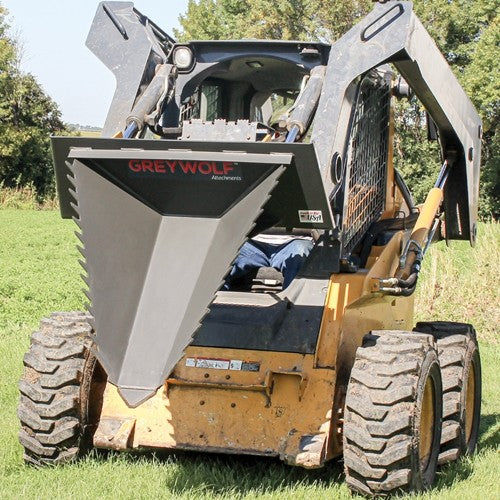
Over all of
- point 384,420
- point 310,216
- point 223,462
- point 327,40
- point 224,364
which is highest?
point 327,40

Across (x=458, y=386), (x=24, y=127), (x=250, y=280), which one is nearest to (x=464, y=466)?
(x=458, y=386)

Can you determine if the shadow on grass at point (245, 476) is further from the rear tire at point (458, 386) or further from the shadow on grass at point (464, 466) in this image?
the rear tire at point (458, 386)

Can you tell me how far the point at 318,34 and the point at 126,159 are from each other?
42169 millimetres

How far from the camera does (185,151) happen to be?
5.53m

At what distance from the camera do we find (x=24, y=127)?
49406 millimetres

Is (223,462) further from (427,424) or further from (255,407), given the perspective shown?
(427,424)

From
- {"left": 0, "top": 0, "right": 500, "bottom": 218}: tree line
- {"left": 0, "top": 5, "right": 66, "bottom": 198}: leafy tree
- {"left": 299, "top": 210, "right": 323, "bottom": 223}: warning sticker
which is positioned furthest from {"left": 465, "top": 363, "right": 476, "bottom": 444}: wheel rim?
{"left": 0, "top": 5, "right": 66, "bottom": 198}: leafy tree

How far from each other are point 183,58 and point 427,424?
284 centimetres

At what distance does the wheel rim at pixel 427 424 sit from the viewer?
612 cm

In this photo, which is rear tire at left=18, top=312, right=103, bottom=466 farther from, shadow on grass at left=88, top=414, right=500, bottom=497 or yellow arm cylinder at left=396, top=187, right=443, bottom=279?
yellow arm cylinder at left=396, top=187, right=443, bottom=279

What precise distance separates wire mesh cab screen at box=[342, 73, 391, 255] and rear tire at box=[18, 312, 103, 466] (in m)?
1.70

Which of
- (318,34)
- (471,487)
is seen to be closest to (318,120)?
(471,487)

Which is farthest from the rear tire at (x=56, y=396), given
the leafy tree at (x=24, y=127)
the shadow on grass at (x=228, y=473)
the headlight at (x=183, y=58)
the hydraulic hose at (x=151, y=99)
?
the leafy tree at (x=24, y=127)

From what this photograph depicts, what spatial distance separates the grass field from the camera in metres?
5.66
